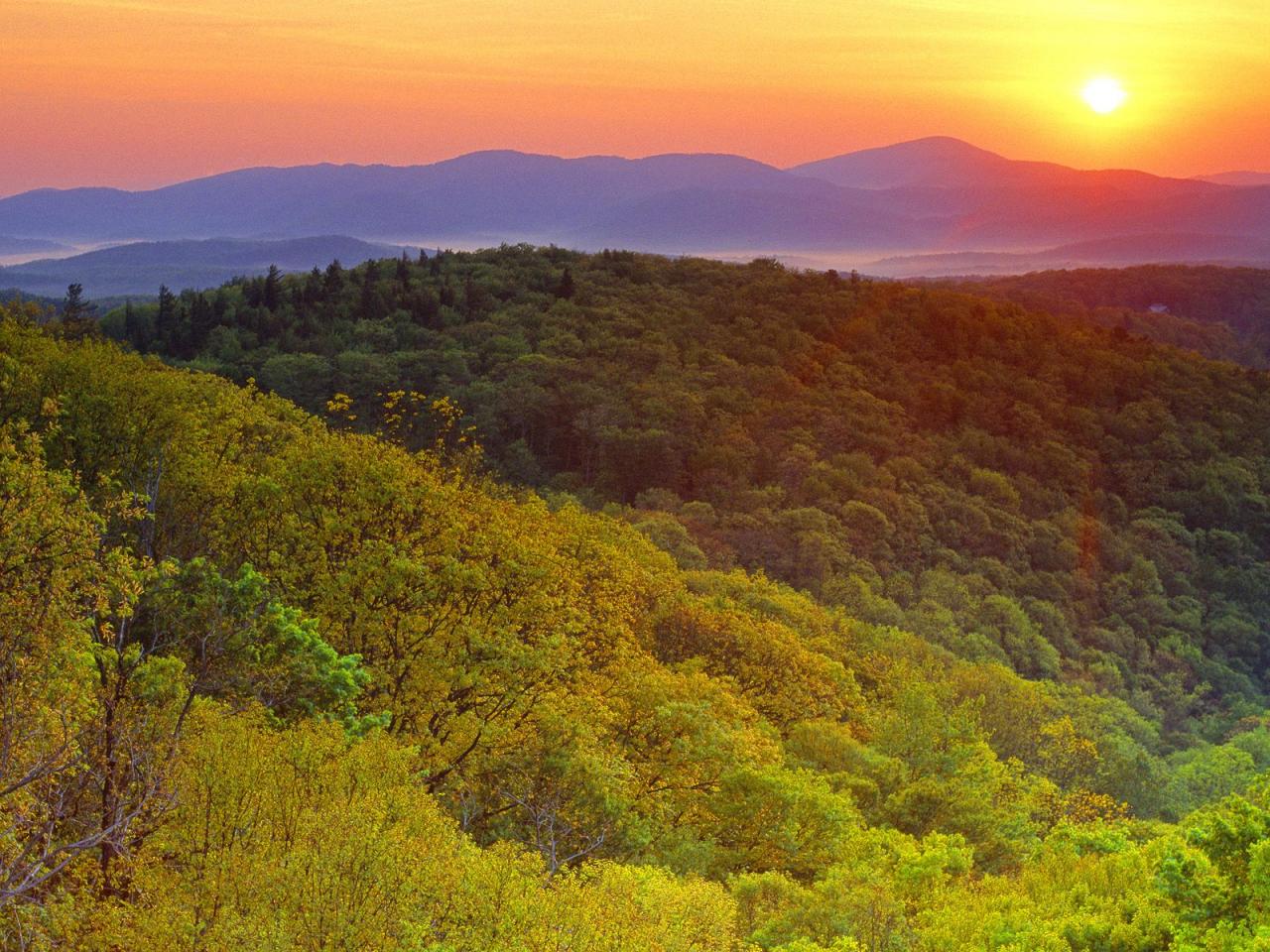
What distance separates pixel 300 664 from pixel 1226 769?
6509cm

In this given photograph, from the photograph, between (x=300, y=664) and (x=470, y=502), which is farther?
(x=470, y=502)

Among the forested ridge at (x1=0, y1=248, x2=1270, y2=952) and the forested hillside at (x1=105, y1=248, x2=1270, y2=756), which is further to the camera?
the forested hillside at (x1=105, y1=248, x2=1270, y2=756)

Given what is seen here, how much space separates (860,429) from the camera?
133375mm

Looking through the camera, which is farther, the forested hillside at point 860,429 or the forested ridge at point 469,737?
the forested hillside at point 860,429

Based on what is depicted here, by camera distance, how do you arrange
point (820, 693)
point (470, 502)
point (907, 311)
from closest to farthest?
1. point (470, 502)
2. point (820, 693)
3. point (907, 311)

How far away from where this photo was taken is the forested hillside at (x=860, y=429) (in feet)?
329

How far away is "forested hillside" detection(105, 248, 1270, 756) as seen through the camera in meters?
100

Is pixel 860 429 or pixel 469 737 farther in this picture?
pixel 860 429

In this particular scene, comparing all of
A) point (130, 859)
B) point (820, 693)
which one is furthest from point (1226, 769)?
point (130, 859)

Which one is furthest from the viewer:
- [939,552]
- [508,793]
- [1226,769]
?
[939,552]

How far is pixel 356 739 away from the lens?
62.8 ft

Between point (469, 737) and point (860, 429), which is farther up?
point (469, 737)

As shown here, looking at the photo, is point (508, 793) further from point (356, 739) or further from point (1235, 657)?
point (1235, 657)

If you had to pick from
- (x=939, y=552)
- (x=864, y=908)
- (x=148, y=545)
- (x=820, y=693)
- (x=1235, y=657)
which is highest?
(x=148, y=545)
